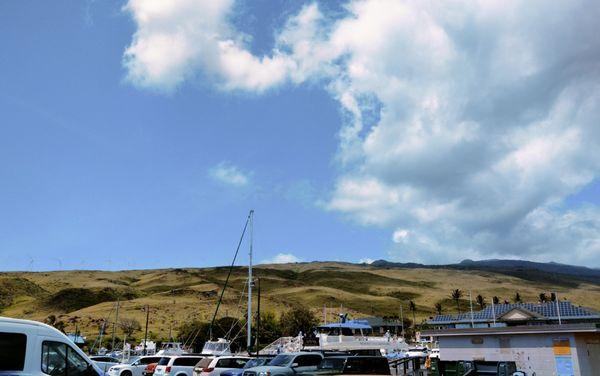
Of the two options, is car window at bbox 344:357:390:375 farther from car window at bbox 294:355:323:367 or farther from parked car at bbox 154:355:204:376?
parked car at bbox 154:355:204:376

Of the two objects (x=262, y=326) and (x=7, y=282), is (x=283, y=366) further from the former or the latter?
(x=7, y=282)

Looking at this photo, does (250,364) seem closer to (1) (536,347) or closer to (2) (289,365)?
(2) (289,365)

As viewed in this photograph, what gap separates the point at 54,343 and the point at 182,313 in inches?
3759

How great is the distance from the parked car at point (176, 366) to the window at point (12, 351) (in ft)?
64.2

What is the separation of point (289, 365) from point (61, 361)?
563 inches

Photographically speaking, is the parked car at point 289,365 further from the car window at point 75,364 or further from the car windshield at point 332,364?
the car window at point 75,364

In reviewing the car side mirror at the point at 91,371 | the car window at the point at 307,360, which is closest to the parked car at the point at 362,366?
the car window at the point at 307,360

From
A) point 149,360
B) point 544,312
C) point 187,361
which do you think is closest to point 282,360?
point 187,361

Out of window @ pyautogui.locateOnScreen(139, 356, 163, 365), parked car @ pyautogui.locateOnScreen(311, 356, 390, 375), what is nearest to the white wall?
parked car @ pyautogui.locateOnScreen(311, 356, 390, 375)

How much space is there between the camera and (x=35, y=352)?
Result: 34.9 ft

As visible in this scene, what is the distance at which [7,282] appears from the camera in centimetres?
13338

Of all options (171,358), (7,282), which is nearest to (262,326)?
(171,358)

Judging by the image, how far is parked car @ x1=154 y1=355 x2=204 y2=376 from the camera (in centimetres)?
2889

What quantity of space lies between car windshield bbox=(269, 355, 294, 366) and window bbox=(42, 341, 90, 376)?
13733 mm
